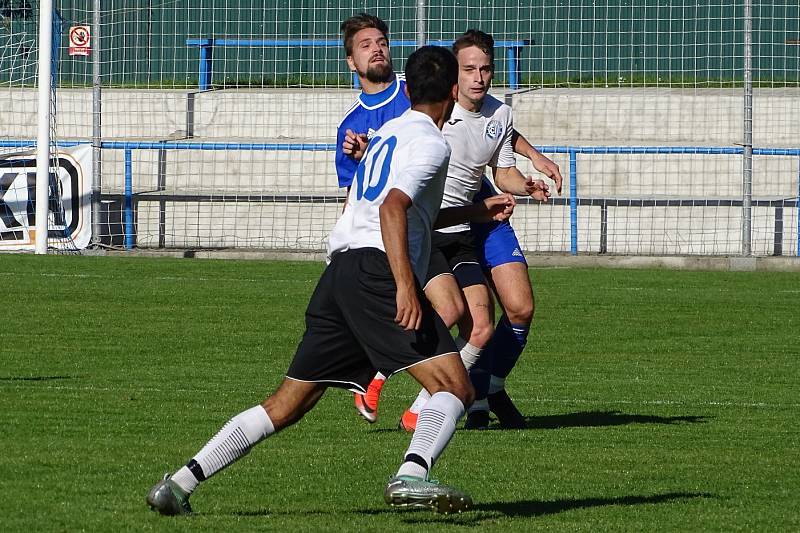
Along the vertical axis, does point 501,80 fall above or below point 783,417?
above

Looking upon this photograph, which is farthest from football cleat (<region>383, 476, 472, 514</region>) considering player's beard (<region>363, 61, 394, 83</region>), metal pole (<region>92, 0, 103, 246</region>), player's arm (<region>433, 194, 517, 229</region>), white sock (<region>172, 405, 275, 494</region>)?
metal pole (<region>92, 0, 103, 246</region>)

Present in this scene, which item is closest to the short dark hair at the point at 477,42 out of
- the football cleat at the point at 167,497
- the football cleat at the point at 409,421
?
the football cleat at the point at 409,421

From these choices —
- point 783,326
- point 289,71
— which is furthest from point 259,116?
point 783,326

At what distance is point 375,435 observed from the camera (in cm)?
790

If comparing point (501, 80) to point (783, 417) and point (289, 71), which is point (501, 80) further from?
point (783, 417)

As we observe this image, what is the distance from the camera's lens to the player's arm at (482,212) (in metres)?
6.67

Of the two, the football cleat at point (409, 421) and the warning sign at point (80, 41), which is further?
the warning sign at point (80, 41)

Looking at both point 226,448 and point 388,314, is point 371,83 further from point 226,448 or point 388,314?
point 226,448

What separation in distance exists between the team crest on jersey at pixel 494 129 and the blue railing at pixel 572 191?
11332mm

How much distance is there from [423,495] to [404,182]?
43.7 inches

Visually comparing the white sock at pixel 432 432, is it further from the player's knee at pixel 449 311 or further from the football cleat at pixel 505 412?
the football cleat at pixel 505 412

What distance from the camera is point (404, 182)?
218 inches

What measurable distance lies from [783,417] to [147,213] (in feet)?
43.3

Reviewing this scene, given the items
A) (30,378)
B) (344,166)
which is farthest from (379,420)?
(30,378)
